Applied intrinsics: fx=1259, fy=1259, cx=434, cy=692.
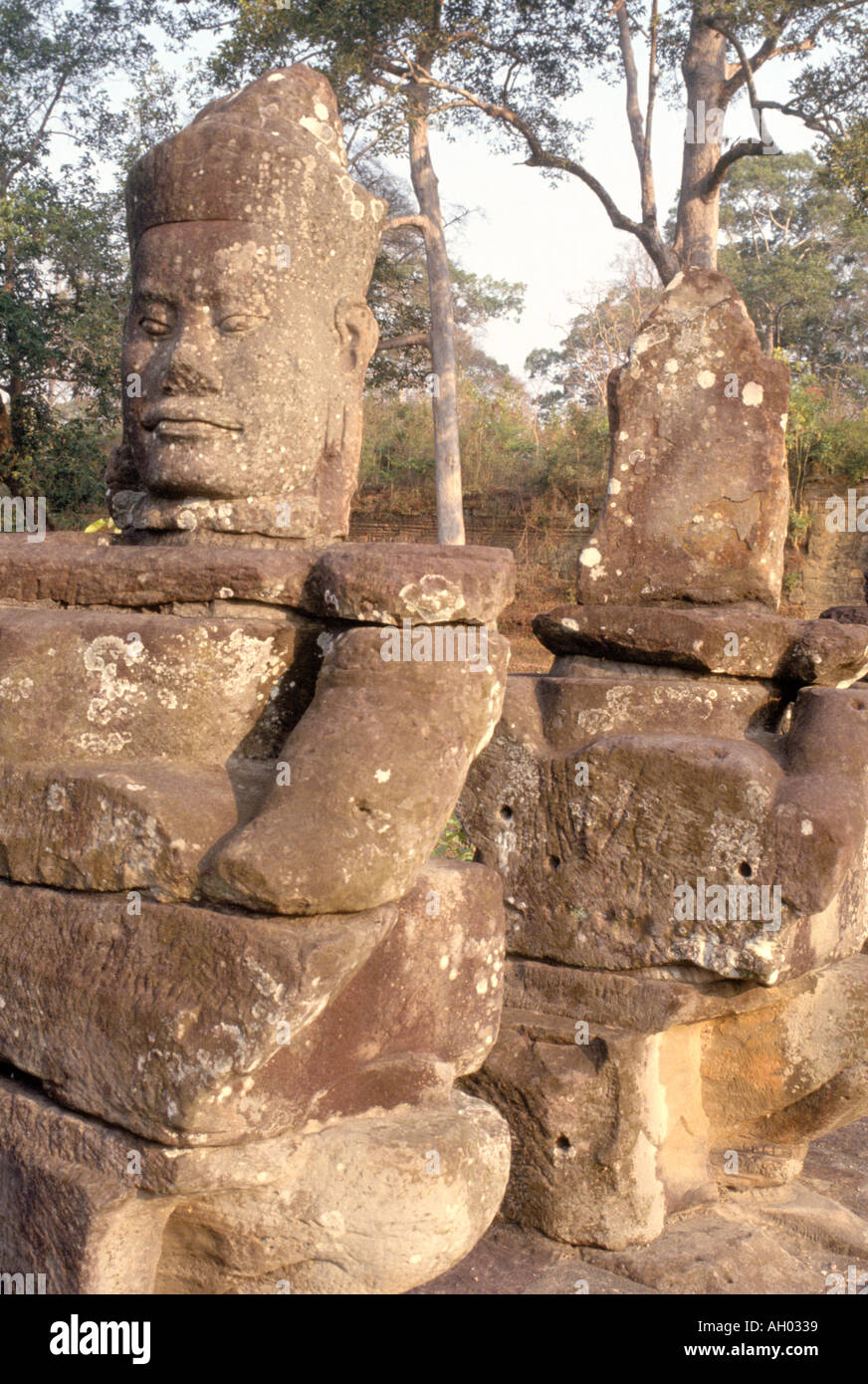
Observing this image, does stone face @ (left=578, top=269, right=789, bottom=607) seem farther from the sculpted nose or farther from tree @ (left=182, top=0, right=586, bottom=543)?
tree @ (left=182, top=0, right=586, bottom=543)

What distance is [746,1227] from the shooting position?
11.0 feet

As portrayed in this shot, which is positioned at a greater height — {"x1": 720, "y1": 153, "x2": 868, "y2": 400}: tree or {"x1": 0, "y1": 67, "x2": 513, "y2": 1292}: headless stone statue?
{"x1": 720, "y1": 153, "x2": 868, "y2": 400}: tree

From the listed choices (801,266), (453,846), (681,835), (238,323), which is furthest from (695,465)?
(801,266)

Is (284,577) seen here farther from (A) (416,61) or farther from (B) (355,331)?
(A) (416,61)

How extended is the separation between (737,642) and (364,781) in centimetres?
152

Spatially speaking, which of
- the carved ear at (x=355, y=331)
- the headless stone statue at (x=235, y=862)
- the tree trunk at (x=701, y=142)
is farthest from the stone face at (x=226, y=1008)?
the tree trunk at (x=701, y=142)

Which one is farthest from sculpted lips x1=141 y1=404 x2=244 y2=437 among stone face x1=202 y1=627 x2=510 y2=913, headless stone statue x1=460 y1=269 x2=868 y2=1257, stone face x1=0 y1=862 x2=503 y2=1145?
headless stone statue x1=460 y1=269 x2=868 y2=1257

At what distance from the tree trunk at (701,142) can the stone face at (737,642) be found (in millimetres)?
9171

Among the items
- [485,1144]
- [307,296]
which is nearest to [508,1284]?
[485,1144]

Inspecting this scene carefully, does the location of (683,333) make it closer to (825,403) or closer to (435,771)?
(435,771)

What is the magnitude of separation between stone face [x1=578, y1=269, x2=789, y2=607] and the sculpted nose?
1292mm

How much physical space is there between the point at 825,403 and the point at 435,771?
48.7 ft

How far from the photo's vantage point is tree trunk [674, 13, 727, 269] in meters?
11.8

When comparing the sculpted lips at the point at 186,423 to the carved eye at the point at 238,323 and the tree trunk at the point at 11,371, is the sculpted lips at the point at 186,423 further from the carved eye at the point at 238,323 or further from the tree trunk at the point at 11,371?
the tree trunk at the point at 11,371
